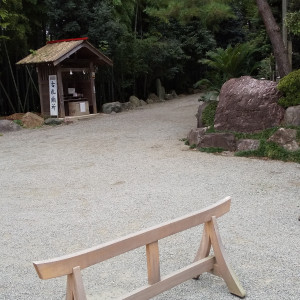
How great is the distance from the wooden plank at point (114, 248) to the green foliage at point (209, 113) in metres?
5.74

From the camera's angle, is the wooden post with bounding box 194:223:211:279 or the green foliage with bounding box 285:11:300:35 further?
the green foliage with bounding box 285:11:300:35

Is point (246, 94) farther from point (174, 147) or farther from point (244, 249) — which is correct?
point (244, 249)

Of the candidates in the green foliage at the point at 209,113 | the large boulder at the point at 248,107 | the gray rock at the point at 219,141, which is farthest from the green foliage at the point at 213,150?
the green foliage at the point at 209,113

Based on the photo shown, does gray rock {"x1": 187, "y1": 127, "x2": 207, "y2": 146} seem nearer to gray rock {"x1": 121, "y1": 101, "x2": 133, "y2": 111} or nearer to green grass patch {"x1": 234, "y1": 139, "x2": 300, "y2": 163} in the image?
green grass patch {"x1": 234, "y1": 139, "x2": 300, "y2": 163}

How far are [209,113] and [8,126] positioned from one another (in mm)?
6108

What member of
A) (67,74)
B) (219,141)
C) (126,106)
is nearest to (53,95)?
(67,74)

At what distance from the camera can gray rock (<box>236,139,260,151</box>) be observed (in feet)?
24.7

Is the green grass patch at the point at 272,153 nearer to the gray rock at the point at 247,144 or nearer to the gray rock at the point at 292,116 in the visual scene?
the gray rock at the point at 247,144

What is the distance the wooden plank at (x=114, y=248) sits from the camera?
2.07 meters

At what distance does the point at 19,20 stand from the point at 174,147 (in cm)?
757

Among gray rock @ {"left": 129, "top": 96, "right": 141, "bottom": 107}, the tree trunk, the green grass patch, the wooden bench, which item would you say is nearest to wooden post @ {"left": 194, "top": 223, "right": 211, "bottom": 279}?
the wooden bench

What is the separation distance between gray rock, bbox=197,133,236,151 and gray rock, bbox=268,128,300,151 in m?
Result: 0.71

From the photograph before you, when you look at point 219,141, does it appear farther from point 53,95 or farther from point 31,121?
point 53,95

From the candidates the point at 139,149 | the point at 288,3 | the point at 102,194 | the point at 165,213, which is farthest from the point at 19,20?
the point at 165,213
